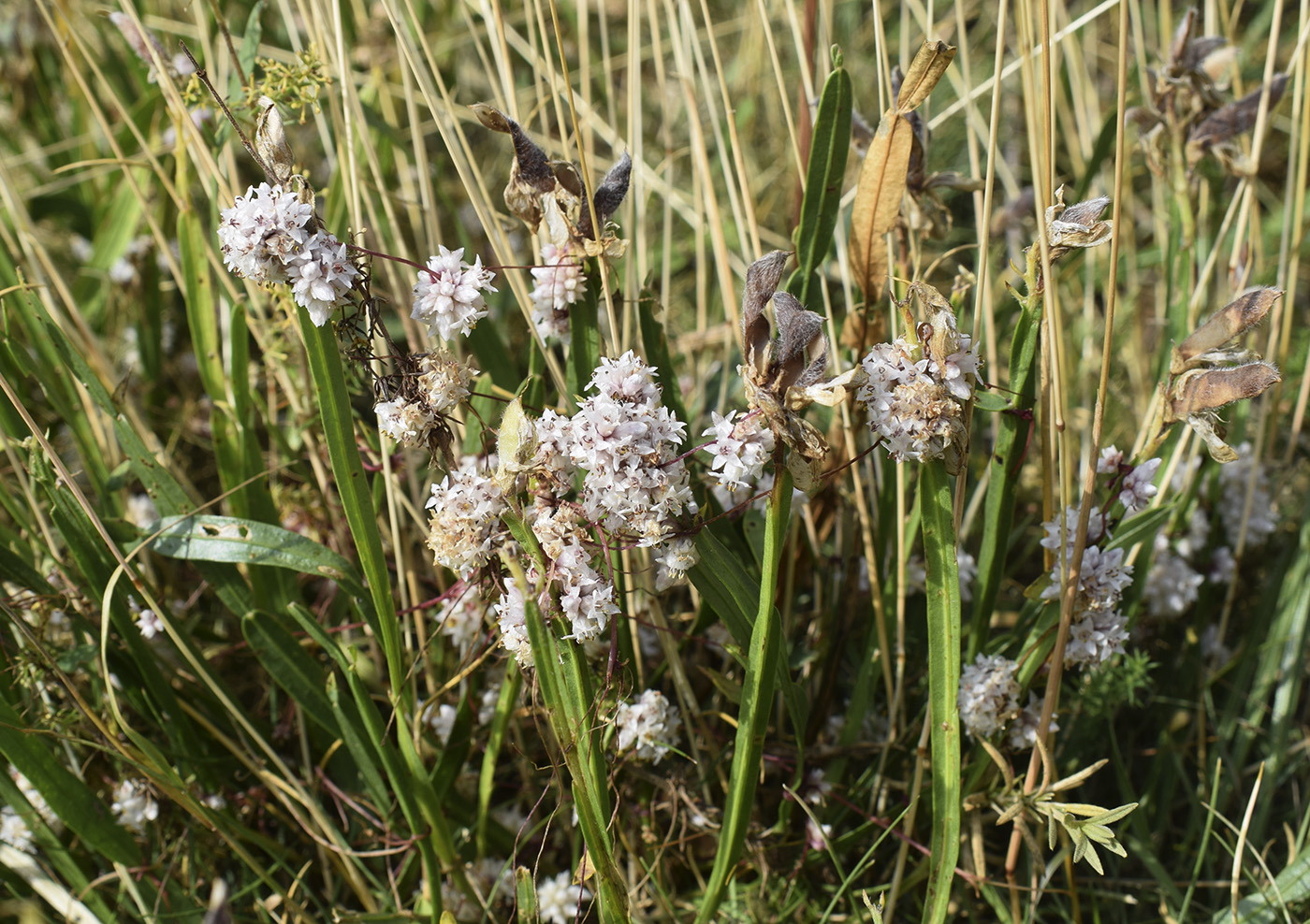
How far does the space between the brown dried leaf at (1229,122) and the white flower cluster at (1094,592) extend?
0.54m

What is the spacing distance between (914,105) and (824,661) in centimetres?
57

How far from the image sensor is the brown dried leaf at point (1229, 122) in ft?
3.31

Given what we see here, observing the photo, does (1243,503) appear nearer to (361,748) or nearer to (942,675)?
(942,675)

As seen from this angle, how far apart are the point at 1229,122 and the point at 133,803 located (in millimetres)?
1363

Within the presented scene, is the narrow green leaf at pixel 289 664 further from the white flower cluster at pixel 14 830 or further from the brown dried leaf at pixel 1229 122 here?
the brown dried leaf at pixel 1229 122

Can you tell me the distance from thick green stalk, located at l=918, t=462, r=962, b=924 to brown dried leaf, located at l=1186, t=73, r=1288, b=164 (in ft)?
2.14

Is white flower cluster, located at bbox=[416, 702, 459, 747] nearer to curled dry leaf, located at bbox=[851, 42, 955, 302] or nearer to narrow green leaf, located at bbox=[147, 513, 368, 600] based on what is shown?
narrow green leaf, located at bbox=[147, 513, 368, 600]

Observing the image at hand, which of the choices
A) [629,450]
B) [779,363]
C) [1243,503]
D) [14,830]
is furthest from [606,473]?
[1243,503]

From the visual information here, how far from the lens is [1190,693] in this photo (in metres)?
1.15

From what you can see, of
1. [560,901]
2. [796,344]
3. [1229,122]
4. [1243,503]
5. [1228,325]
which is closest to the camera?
[796,344]

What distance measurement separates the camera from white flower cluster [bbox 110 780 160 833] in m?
0.89

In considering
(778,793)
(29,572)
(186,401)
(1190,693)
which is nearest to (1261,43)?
(1190,693)

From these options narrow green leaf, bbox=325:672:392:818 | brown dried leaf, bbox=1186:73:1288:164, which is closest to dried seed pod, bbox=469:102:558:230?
narrow green leaf, bbox=325:672:392:818

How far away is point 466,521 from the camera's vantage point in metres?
0.60
